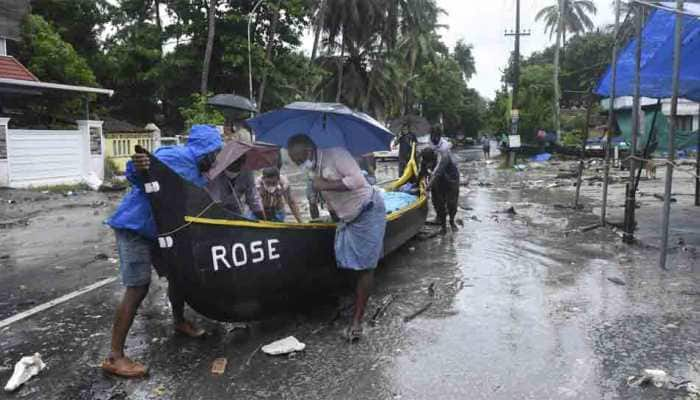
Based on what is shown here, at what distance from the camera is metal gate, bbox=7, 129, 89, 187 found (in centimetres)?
1659

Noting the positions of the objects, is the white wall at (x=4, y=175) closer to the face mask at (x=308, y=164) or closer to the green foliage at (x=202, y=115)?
the green foliage at (x=202, y=115)

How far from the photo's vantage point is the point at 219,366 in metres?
4.40

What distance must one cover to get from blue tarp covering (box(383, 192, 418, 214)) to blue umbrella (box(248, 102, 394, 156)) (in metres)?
3.21

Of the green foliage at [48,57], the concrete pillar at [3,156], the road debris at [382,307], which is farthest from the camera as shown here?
the green foliage at [48,57]

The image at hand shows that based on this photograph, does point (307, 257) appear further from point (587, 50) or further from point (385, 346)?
point (587, 50)

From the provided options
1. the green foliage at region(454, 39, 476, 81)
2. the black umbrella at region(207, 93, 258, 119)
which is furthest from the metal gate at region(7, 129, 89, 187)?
the green foliage at region(454, 39, 476, 81)

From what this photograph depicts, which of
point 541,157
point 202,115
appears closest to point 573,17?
point 541,157

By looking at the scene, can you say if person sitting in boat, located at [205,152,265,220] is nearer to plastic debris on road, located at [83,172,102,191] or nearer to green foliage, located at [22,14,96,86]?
plastic debris on road, located at [83,172,102,191]

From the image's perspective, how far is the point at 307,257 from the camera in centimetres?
513

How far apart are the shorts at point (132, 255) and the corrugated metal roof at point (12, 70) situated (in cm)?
1558

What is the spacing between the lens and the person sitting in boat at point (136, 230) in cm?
420

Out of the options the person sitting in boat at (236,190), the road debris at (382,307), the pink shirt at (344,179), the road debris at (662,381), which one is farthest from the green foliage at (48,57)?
the road debris at (662,381)

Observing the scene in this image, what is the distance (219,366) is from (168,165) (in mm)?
1469

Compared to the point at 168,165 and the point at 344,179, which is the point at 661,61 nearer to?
the point at 344,179
